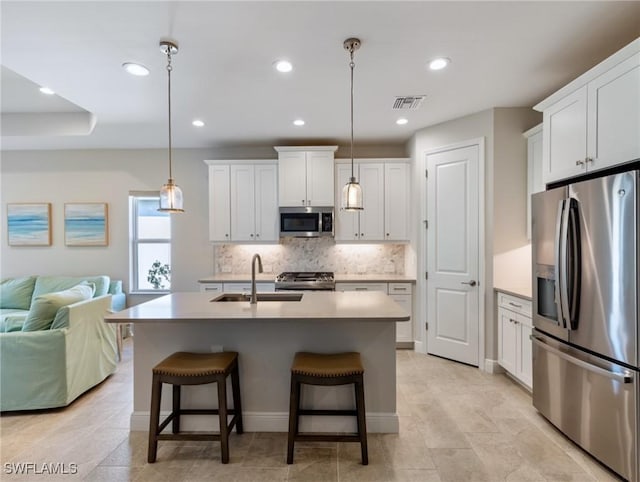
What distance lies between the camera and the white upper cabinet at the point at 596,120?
1870 mm

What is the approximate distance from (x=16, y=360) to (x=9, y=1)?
258cm

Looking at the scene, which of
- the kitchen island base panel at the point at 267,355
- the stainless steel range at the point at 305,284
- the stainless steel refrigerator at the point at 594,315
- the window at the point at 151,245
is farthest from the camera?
the window at the point at 151,245

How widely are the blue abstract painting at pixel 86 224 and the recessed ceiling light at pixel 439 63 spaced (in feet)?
15.4

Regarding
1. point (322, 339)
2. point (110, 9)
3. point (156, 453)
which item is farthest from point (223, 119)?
point (156, 453)

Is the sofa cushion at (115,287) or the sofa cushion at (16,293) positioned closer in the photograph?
the sofa cushion at (16,293)

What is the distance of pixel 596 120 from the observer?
211 centimetres

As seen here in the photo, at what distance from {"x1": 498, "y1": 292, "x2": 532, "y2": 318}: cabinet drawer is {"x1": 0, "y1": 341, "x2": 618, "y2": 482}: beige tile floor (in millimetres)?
770

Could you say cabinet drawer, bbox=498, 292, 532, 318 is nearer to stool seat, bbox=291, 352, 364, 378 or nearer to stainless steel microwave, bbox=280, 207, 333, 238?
stool seat, bbox=291, 352, 364, 378

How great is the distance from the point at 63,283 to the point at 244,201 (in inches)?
107

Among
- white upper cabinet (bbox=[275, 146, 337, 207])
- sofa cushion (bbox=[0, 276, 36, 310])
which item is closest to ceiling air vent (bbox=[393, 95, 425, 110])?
white upper cabinet (bbox=[275, 146, 337, 207])

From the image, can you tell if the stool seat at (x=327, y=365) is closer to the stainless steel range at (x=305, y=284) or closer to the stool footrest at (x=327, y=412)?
the stool footrest at (x=327, y=412)

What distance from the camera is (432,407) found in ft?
9.10

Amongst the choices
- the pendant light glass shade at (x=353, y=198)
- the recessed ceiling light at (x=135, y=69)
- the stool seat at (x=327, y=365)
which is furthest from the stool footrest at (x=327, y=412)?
the recessed ceiling light at (x=135, y=69)

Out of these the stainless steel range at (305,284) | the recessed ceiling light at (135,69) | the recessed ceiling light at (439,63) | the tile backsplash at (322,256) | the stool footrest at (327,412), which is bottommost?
the stool footrest at (327,412)
